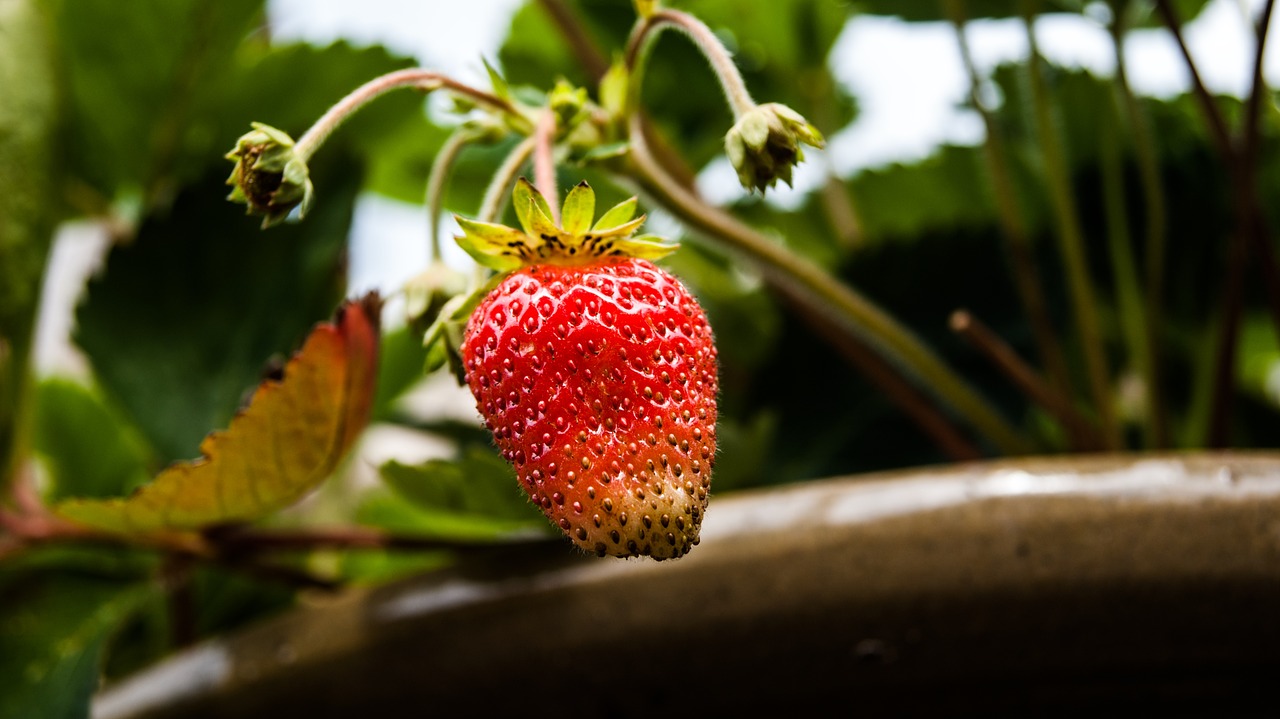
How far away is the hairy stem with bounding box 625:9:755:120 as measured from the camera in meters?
0.27

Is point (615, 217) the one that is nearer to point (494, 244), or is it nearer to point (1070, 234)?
point (494, 244)

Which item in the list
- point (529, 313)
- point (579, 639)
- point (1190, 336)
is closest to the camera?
point (529, 313)

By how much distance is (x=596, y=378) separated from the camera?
24 centimetres

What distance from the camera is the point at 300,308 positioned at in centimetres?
43

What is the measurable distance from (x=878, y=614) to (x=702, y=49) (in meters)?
0.18

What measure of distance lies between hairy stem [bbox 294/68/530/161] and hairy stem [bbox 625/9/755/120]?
0.12 ft

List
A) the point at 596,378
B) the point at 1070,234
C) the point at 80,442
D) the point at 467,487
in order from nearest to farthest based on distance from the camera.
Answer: the point at 596,378, the point at 467,487, the point at 1070,234, the point at 80,442

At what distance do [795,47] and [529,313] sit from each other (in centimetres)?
40

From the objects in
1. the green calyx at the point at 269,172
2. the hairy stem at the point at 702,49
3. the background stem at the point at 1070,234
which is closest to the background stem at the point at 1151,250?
the background stem at the point at 1070,234

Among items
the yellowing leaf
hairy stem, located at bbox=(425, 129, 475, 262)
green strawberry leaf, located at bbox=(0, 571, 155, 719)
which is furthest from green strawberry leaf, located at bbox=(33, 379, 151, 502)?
hairy stem, located at bbox=(425, 129, 475, 262)

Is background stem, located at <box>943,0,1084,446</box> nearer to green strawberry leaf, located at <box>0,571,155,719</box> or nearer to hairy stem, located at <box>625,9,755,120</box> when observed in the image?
hairy stem, located at <box>625,9,755,120</box>

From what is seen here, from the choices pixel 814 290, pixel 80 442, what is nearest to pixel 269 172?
pixel 814 290

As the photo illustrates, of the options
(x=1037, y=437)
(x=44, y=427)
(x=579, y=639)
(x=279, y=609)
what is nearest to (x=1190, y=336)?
(x=1037, y=437)

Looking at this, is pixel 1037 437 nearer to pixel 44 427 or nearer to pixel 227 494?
pixel 227 494
